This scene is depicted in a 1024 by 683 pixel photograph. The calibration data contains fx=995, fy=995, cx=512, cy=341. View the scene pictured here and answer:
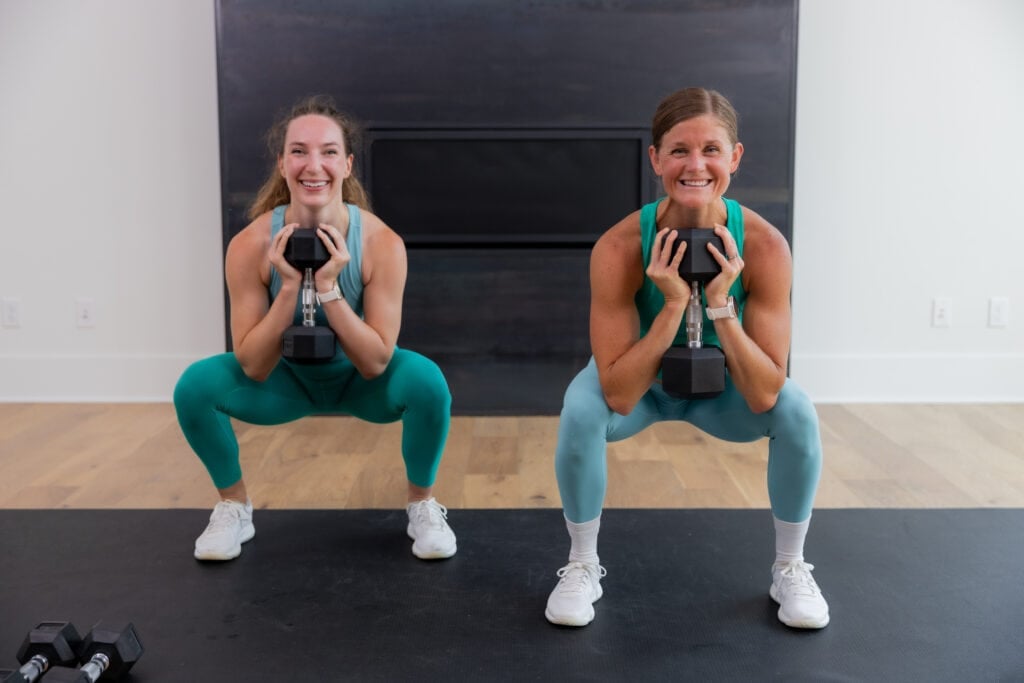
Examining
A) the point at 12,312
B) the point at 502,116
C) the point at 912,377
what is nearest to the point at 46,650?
the point at 502,116

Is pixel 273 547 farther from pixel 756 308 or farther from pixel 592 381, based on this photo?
pixel 756 308

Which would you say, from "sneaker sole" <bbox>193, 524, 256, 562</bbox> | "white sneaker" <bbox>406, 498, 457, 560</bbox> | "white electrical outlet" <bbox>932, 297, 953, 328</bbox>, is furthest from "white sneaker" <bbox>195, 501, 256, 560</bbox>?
"white electrical outlet" <bbox>932, 297, 953, 328</bbox>

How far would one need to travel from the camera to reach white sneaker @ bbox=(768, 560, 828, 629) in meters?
1.68

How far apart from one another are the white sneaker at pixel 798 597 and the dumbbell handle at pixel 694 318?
0.45 meters

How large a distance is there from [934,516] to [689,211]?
3.42ft

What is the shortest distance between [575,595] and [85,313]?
2655 millimetres

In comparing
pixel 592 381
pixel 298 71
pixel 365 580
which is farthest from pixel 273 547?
pixel 298 71

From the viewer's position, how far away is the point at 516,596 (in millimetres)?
1831

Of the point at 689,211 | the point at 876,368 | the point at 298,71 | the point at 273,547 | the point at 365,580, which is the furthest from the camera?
the point at 876,368

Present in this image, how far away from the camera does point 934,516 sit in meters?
2.26

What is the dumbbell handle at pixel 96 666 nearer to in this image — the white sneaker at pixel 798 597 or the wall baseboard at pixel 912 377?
the white sneaker at pixel 798 597

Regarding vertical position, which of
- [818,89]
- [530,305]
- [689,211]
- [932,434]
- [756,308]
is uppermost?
[818,89]

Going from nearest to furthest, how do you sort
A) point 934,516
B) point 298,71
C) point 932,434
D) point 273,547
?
point 273,547 → point 934,516 → point 932,434 → point 298,71

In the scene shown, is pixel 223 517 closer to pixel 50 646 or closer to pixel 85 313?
pixel 50 646
